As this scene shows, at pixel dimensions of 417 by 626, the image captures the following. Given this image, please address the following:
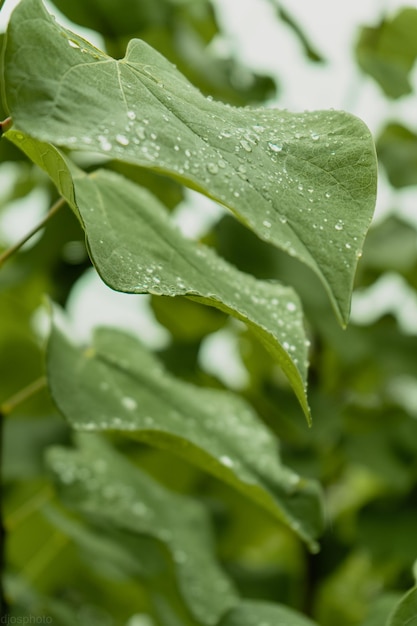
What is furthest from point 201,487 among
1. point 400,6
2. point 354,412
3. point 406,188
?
point 400,6

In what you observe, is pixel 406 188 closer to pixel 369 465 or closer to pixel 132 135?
pixel 369 465

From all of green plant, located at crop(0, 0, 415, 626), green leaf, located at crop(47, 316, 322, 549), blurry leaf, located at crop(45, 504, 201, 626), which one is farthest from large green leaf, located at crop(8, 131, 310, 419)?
blurry leaf, located at crop(45, 504, 201, 626)

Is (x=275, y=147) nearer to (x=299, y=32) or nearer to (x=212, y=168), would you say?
(x=212, y=168)

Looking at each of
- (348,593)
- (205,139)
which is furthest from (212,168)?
(348,593)

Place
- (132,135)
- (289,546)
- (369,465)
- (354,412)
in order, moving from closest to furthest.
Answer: (132,135), (369,465), (354,412), (289,546)

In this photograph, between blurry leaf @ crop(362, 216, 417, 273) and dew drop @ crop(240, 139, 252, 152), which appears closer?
dew drop @ crop(240, 139, 252, 152)

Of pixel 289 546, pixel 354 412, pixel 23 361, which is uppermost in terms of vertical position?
pixel 23 361

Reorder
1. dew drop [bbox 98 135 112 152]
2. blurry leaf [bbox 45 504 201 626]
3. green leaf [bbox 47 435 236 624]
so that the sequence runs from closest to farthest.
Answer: dew drop [bbox 98 135 112 152], green leaf [bbox 47 435 236 624], blurry leaf [bbox 45 504 201 626]

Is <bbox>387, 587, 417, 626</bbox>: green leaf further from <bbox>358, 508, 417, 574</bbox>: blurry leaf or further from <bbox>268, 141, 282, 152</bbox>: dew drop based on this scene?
<bbox>358, 508, 417, 574</bbox>: blurry leaf
